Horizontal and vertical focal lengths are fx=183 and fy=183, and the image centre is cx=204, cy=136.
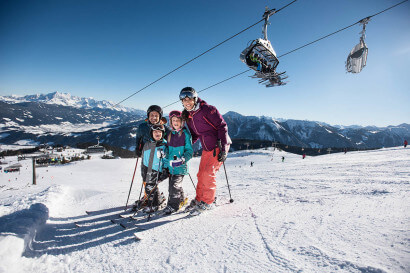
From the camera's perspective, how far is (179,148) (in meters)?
3.56

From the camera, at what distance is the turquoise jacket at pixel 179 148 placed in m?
3.54

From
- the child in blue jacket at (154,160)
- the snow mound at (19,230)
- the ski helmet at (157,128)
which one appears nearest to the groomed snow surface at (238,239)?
the snow mound at (19,230)

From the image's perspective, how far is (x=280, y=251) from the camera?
182cm

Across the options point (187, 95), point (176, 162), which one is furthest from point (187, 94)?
point (176, 162)

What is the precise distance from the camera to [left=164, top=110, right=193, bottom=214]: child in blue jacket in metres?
3.43

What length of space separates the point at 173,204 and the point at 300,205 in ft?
7.25

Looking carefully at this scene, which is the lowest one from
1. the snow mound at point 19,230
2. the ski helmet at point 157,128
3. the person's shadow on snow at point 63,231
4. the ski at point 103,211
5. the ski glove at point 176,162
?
the ski at point 103,211

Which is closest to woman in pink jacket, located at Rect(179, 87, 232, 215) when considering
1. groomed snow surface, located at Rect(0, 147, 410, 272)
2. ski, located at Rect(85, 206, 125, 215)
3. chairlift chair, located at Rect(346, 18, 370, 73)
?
groomed snow surface, located at Rect(0, 147, 410, 272)

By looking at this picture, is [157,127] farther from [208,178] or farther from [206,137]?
[208,178]

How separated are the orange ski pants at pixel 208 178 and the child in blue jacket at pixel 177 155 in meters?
0.34

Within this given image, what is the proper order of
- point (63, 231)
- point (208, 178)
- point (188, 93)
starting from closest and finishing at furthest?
1. point (63, 231)
2. point (208, 178)
3. point (188, 93)

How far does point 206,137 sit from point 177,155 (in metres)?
0.68

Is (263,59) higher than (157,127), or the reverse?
(263,59)

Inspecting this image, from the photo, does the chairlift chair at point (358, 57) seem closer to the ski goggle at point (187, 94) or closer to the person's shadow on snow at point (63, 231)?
the ski goggle at point (187, 94)
